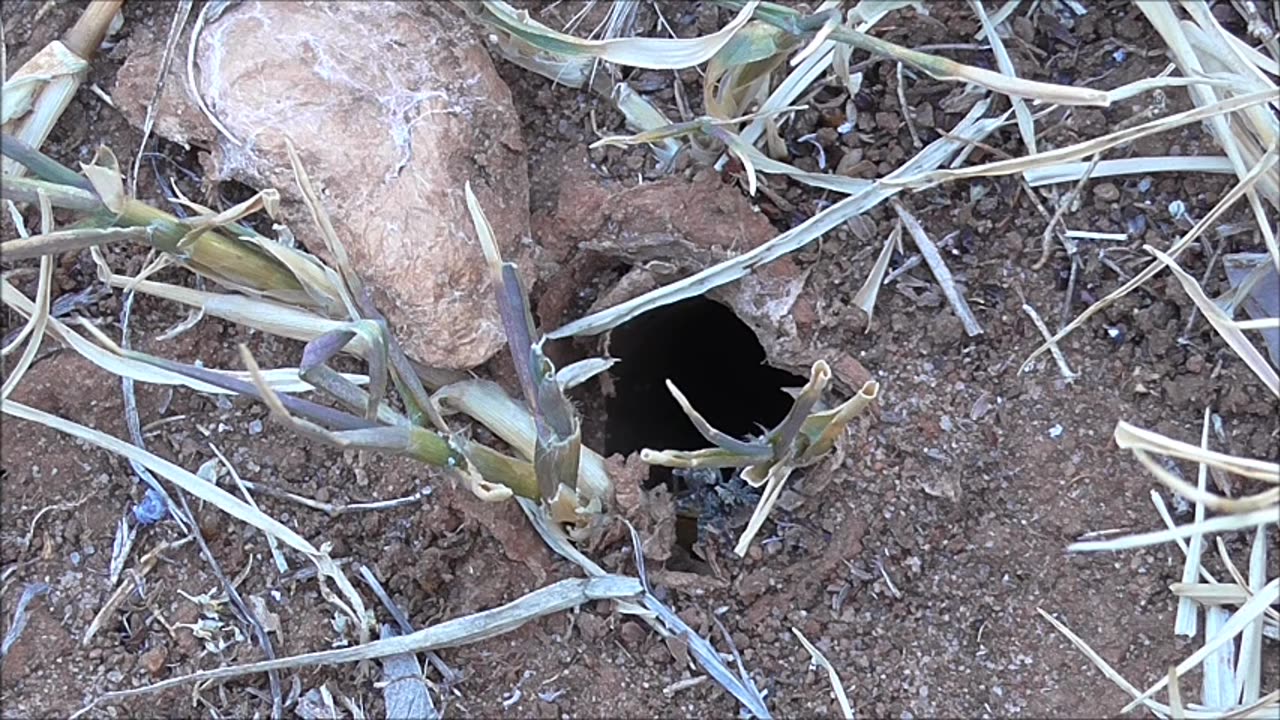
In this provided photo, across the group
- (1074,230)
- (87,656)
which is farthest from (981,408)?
(87,656)

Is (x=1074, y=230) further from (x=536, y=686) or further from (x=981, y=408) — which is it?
(x=536, y=686)

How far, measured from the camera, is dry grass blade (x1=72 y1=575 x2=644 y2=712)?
59.2 inches

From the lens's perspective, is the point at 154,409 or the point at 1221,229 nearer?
the point at 1221,229

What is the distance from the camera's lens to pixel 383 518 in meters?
1.58

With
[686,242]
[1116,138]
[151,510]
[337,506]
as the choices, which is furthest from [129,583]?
[1116,138]

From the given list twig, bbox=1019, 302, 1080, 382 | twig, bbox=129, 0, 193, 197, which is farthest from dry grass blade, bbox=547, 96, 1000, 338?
twig, bbox=129, 0, 193, 197

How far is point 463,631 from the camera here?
152 cm

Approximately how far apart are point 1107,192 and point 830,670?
70cm

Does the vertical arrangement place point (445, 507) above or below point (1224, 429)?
below

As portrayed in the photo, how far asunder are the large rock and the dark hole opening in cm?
68

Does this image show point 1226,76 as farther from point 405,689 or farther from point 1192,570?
point 405,689

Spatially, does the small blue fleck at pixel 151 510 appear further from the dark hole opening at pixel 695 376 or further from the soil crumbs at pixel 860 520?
the dark hole opening at pixel 695 376

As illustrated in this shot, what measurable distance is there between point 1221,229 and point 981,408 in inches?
14.5

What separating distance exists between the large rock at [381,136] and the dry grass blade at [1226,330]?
0.81 m
